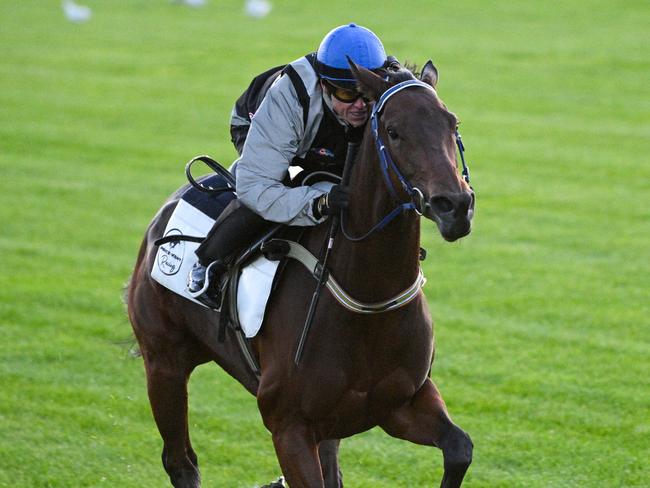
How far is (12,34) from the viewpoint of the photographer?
26000 mm

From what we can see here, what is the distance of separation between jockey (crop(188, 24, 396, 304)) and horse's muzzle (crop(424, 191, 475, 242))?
719mm

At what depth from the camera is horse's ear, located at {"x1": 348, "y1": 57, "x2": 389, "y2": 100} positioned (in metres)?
4.36

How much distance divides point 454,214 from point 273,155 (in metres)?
1.15

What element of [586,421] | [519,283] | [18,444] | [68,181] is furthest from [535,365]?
[68,181]

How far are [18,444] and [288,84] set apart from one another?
10.2 ft

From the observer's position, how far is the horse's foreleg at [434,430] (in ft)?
15.5

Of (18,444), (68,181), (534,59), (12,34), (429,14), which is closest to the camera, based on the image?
(18,444)

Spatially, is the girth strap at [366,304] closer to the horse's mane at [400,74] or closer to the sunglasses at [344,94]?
the sunglasses at [344,94]

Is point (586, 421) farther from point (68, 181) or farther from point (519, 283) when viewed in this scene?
point (68, 181)

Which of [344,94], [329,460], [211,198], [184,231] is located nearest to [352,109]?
[344,94]

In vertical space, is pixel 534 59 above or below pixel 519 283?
above

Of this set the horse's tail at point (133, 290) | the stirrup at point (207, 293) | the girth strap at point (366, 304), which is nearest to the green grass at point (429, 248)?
Result: the horse's tail at point (133, 290)

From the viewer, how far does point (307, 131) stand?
4.84 metres

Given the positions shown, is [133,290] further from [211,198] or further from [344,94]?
[344,94]
